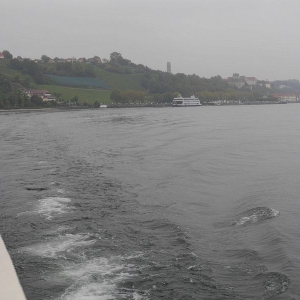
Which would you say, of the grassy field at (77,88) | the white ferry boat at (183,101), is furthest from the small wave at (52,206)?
the white ferry boat at (183,101)

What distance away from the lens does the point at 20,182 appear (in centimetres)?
1783

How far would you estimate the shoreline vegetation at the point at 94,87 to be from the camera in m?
117

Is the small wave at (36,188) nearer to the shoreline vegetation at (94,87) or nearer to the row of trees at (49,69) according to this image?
the shoreline vegetation at (94,87)

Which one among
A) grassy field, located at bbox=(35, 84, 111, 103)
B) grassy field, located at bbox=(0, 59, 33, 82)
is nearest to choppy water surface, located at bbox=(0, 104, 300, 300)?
grassy field, located at bbox=(35, 84, 111, 103)

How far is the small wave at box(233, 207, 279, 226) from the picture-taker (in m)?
12.6

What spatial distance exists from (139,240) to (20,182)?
8.83 metres

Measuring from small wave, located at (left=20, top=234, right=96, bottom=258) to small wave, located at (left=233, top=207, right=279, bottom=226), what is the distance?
4.55m

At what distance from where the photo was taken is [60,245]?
33.5 ft

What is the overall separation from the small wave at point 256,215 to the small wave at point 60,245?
4551mm

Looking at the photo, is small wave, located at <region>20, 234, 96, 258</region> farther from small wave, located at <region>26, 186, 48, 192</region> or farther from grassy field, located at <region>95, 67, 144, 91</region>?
grassy field, located at <region>95, 67, 144, 91</region>

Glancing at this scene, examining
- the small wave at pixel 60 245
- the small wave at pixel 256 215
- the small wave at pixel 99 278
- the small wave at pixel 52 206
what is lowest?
the small wave at pixel 256 215

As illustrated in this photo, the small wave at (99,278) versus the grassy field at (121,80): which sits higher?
the grassy field at (121,80)

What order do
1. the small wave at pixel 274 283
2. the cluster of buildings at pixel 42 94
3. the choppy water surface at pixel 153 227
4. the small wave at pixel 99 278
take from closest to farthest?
1. the small wave at pixel 99 278
2. the small wave at pixel 274 283
3. the choppy water surface at pixel 153 227
4. the cluster of buildings at pixel 42 94

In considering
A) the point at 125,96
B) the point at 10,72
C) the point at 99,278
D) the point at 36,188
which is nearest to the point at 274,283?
the point at 99,278
